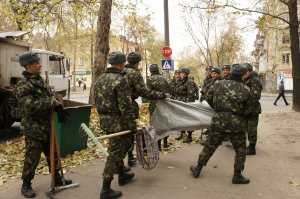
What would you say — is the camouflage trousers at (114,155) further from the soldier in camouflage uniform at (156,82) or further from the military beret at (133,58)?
the soldier in camouflage uniform at (156,82)

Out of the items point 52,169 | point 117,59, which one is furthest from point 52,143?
point 117,59

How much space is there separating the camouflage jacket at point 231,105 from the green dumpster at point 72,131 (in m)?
2.87

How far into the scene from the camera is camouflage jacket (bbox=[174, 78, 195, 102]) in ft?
34.1

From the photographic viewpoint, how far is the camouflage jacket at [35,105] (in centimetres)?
586

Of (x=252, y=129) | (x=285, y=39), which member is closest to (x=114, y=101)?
(x=252, y=129)

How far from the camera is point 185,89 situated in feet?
34.2

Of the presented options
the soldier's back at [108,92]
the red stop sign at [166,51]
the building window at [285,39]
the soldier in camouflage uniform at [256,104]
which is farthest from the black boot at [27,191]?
the building window at [285,39]

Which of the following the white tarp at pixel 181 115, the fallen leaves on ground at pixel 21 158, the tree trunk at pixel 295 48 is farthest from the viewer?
the tree trunk at pixel 295 48

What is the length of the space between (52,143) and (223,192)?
2.44 meters

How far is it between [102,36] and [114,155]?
29.3 feet

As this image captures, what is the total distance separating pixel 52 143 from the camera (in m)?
6.10

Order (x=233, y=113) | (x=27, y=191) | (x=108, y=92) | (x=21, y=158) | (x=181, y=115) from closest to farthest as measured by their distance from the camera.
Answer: (x=108, y=92) → (x=27, y=191) → (x=233, y=113) → (x=181, y=115) → (x=21, y=158)

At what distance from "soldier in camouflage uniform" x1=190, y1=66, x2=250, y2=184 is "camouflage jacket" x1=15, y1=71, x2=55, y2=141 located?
2430mm

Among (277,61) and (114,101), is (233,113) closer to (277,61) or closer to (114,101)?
(114,101)
